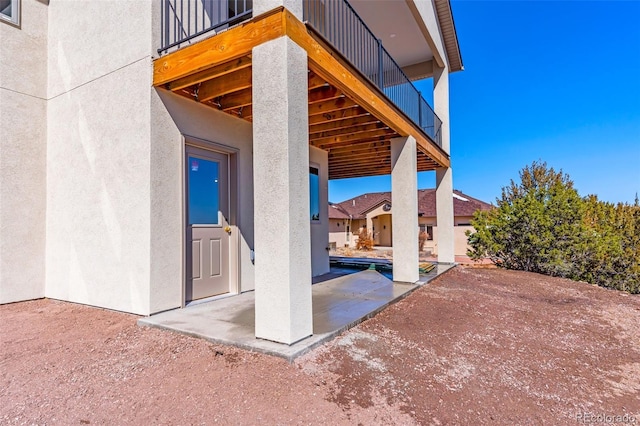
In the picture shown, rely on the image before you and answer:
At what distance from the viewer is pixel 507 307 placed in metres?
5.50

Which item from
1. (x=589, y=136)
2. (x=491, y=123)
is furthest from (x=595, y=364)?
(x=491, y=123)

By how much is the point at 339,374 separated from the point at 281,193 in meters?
1.66

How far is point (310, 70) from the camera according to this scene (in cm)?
395

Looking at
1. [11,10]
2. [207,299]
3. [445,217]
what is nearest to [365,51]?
[445,217]

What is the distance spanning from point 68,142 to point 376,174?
8946mm

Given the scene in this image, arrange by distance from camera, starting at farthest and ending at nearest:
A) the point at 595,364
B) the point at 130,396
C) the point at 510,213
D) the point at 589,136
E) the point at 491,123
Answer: the point at 491,123 < the point at 589,136 < the point at 510,213 < the point at 595,364 < the point at 130,396

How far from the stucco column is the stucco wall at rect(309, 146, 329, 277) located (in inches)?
168

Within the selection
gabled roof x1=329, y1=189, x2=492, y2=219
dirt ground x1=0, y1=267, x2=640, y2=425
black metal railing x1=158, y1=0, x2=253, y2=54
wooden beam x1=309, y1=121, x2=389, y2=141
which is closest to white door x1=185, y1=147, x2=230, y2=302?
dirt ground x1=0, y1=267, x2=640, y2=425

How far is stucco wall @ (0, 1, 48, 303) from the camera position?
17.7 feet

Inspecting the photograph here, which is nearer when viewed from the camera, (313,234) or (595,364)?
(595,364)

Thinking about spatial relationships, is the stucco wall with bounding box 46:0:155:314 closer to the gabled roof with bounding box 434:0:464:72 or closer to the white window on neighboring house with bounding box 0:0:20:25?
the white window on neighboring house with bounding box 0:0:20:25

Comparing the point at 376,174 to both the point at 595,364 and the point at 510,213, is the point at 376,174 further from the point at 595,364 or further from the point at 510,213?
the point at 595,364

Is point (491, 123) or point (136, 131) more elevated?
point (491, 123)

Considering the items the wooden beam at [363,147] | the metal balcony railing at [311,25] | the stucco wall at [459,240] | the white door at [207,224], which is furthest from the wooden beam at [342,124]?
the stucco wall at [459,240]
